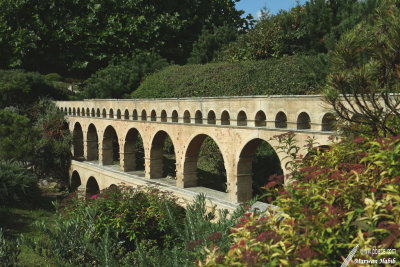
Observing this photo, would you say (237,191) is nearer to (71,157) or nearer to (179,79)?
(179,79)

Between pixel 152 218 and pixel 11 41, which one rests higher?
pixel 11 41

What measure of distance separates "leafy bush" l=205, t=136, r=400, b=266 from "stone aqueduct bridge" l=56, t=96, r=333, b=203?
14.7ft

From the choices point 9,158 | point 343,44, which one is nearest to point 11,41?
point 9,158

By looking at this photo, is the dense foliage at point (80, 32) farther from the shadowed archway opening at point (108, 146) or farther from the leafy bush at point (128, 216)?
the leafy bush at point (128, 216)

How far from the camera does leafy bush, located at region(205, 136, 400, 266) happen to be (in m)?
4.52

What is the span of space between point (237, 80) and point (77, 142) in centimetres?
1256

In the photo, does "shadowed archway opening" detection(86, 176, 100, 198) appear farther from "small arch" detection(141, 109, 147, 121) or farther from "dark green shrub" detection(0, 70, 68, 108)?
"dark green shrub" detection(0, 70, 68, 108)

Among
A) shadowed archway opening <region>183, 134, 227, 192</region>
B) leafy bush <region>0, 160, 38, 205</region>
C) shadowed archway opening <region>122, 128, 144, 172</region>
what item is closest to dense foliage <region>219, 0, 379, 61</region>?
shadowed archway opening <region>183, 134, 227, 192</region>

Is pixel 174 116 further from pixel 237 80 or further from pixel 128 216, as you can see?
pixel 237 80

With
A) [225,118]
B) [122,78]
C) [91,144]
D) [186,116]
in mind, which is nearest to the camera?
[225,118]

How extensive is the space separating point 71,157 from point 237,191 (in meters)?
16.5

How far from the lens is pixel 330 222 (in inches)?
186

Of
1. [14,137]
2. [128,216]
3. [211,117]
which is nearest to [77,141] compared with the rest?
[14,137]

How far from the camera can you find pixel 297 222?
16.9 ft
